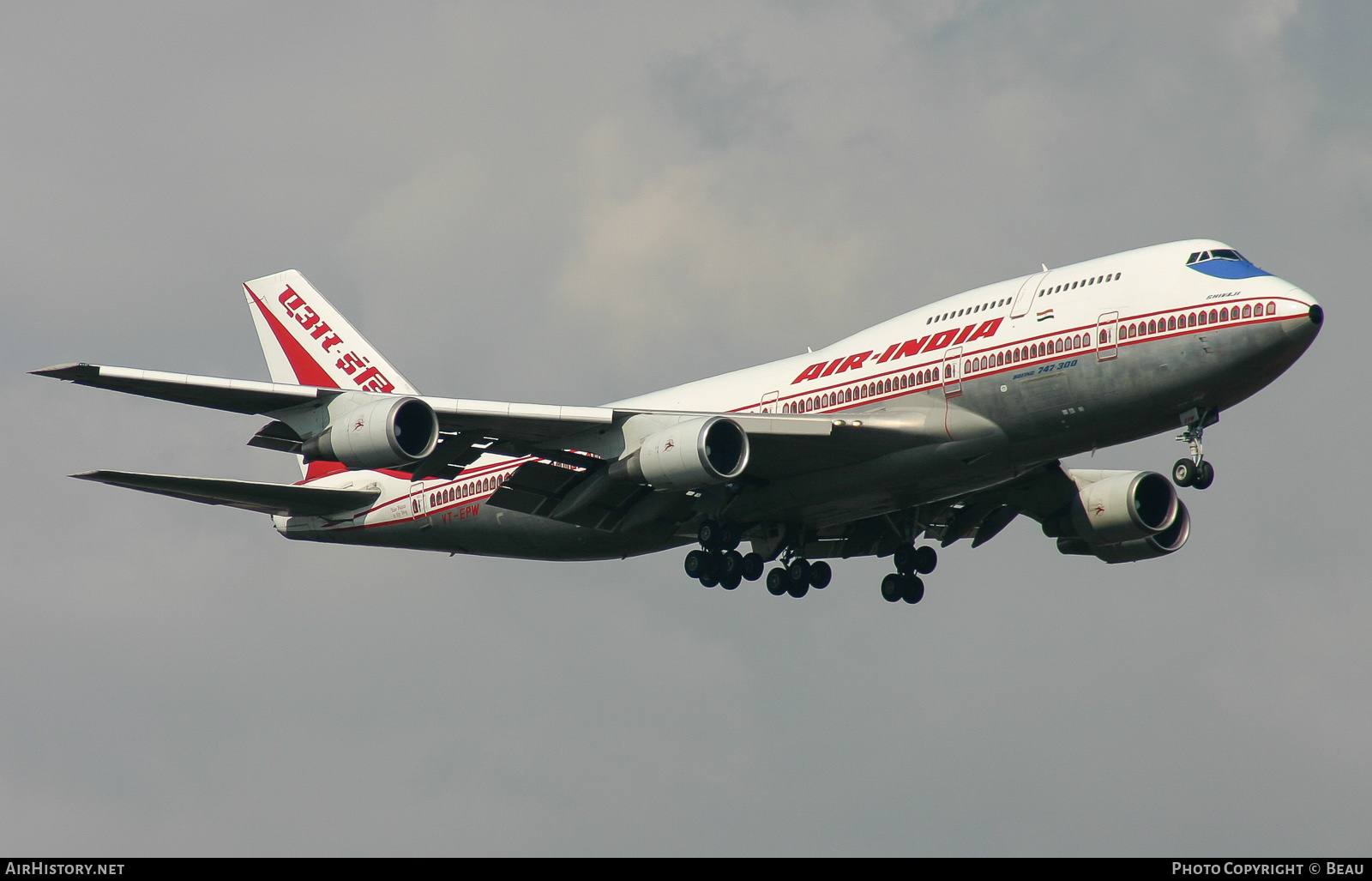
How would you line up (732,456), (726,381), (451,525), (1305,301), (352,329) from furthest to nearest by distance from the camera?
(352,329), (451,525), (726,381), (732,456), (1305,301)

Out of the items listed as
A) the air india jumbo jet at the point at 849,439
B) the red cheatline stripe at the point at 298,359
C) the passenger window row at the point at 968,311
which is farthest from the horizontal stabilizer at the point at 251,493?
the passenger window row at the point at 968,311

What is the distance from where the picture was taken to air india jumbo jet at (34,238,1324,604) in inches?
1286

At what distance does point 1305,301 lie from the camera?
31484mm

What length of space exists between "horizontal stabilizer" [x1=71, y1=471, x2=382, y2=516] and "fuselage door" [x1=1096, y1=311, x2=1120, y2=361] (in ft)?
69.9

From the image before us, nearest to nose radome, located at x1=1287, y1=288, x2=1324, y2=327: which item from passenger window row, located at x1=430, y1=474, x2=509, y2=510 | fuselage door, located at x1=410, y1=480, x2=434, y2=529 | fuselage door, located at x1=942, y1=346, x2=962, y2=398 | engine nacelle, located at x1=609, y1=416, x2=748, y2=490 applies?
fuselage door, located at x1=942, y1=346, x2=962, y2=398

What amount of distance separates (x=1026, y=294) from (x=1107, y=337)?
7.79 ft

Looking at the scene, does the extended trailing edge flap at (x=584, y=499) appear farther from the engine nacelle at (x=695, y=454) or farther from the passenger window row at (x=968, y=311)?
the passenger window row at (x=968, y=311)

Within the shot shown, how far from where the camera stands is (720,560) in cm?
3966

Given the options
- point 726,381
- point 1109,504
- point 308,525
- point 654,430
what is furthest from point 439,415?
point 1109,504

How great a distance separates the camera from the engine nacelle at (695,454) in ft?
113

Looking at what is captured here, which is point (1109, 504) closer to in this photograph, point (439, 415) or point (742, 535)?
point (742, 535)

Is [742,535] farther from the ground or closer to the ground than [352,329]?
closer to the ground

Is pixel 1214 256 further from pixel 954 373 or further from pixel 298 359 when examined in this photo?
pixel 298 359

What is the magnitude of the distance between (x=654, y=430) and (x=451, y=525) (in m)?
9.35
